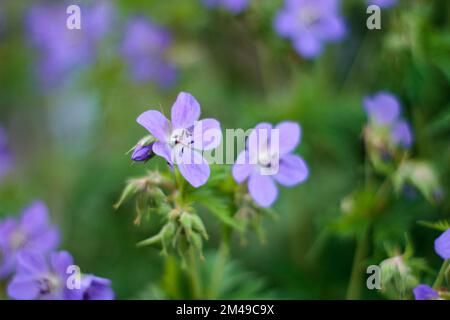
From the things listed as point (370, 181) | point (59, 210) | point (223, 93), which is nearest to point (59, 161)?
point (59, 210)

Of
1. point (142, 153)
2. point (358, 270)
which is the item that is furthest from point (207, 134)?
point (358, 270)

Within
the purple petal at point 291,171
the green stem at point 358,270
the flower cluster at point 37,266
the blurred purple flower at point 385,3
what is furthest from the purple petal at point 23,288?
the blurred purple flower at point 385,3

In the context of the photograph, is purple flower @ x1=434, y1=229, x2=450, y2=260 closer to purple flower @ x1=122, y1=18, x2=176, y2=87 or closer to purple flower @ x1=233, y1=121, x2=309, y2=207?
purple flower @ x1=233, y1=121, x2=309, y2=207

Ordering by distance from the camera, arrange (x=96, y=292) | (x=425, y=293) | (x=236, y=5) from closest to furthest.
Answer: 1. (x=425, y=293)
2. (x=96, y=292)
3. (x=236, y=5)

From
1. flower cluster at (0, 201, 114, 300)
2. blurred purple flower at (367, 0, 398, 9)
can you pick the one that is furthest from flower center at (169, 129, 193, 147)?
blurred purple flower at (367, 0, 398, 9)

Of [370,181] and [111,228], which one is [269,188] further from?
[111,228]

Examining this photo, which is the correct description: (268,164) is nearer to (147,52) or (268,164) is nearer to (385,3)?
(385,3)
